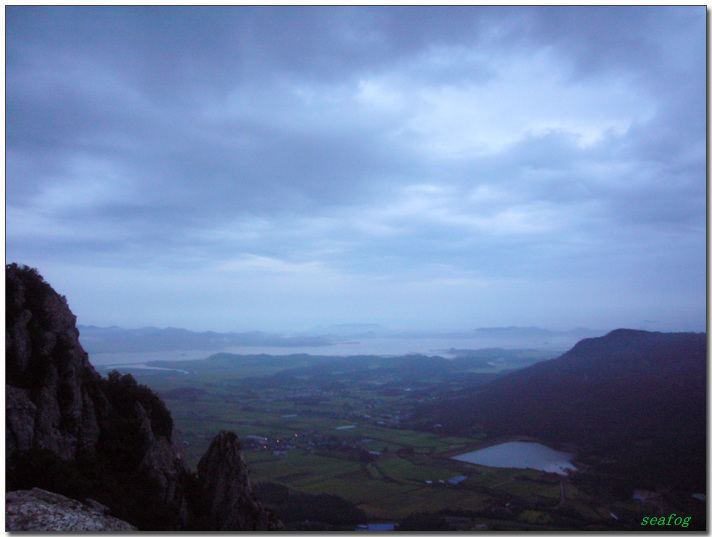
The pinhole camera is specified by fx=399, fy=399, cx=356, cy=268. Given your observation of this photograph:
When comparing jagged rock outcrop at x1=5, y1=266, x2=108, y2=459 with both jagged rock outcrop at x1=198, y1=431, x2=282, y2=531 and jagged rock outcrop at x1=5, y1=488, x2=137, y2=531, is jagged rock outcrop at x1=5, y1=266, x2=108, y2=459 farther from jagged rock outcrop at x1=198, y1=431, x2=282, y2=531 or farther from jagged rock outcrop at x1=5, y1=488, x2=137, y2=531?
jagged rock outcrop at x1=198, y1=431, x2=282, y2=531

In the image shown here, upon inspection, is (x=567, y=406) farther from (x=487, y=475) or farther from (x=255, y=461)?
(x=255, y=461)

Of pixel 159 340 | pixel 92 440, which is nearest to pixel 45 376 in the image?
pixel 92 440

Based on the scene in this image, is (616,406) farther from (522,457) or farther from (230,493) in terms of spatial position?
(230,493)

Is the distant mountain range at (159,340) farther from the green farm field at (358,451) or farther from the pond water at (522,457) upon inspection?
the pond water at (522,457)

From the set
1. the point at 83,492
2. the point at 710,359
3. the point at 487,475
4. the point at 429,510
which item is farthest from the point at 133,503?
the point at 487,475

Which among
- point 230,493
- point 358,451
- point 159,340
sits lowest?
point 358,451
